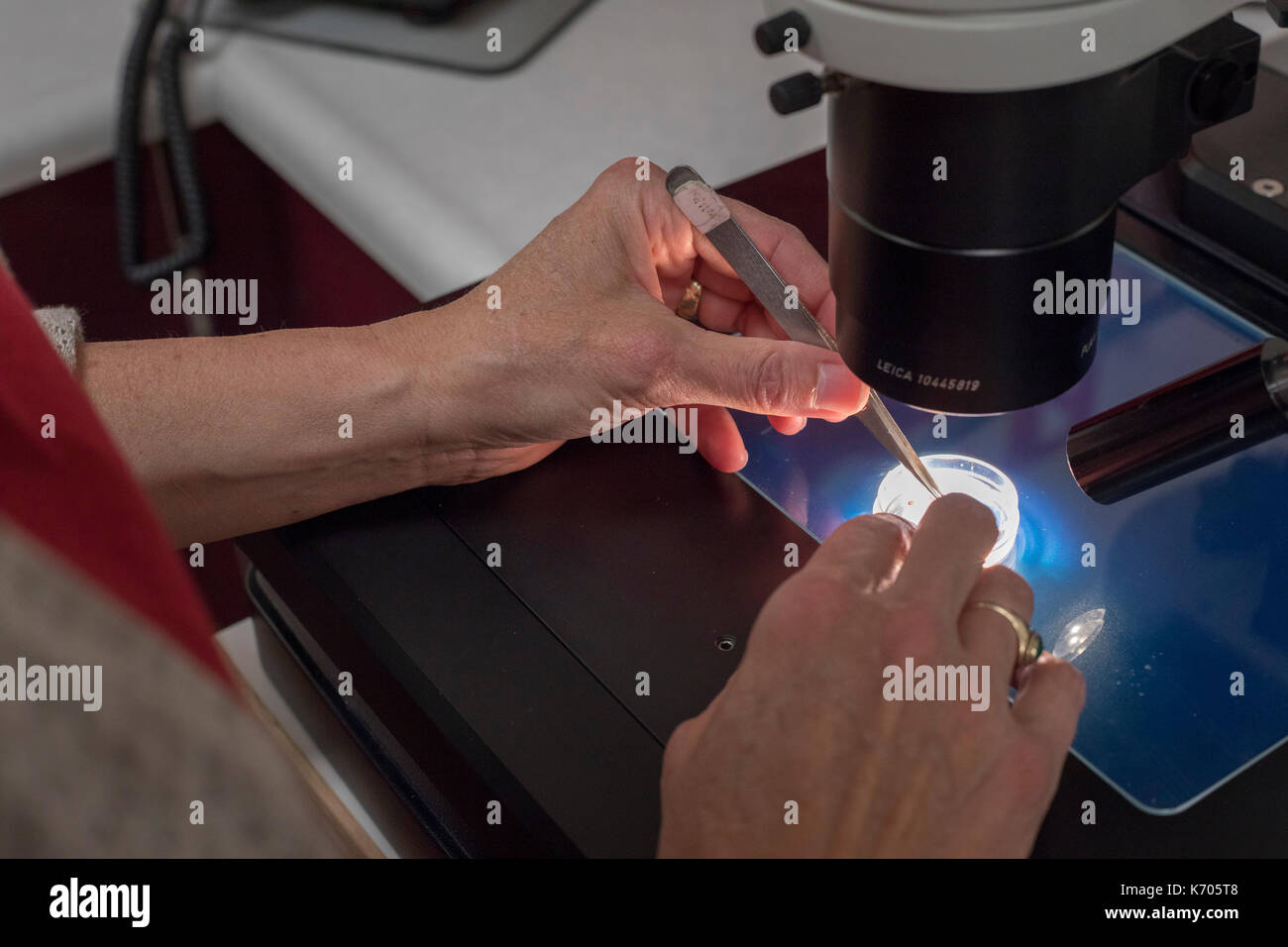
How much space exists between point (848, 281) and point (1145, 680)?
0.75ft

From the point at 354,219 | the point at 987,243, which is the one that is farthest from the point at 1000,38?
the point at 354,219

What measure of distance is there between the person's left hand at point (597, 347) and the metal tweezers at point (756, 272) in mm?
19

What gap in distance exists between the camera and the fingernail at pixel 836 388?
2.24 feet

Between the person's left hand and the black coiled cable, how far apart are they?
0.46 metres

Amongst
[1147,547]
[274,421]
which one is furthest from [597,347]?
[1147,547]

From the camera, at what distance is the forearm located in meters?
0.75

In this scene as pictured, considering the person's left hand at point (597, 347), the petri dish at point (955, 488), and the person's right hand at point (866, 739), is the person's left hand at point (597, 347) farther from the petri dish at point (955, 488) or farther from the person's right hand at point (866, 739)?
the person's right hand at point (866, 739)

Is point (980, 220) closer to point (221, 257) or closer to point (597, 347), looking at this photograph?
point (597, 347)

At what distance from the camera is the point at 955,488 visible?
72 cm

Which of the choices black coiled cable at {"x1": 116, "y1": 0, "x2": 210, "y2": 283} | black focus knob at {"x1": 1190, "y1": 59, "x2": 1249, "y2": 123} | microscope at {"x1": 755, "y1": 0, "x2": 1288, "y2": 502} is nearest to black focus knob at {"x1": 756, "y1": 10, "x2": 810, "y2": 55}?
microscope at {"x1": 755, "y1": 0, "x2": 1288, "y2": 502}

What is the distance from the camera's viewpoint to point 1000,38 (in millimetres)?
476

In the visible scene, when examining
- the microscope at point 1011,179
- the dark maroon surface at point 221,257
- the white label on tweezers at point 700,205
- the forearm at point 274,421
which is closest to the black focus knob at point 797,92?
the microscope at point 1011,179
